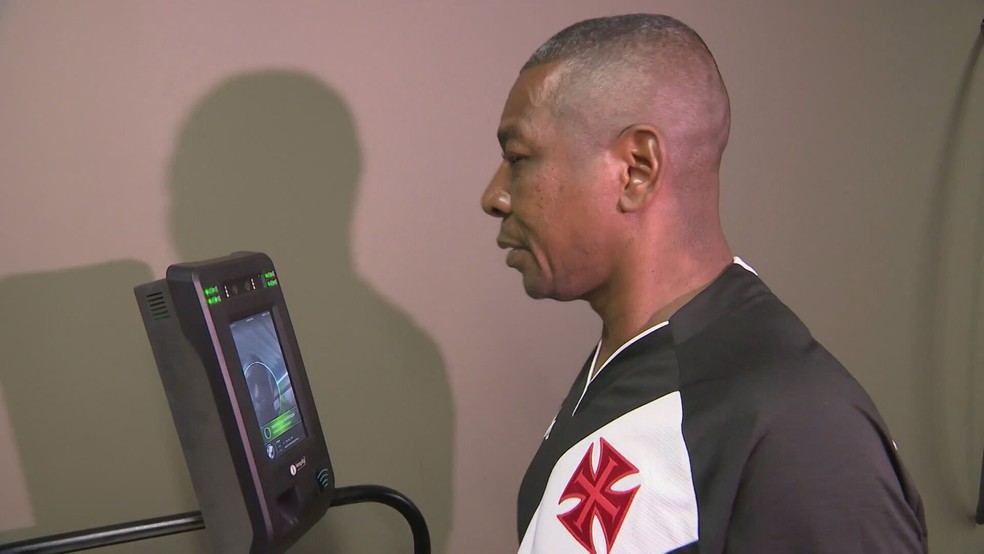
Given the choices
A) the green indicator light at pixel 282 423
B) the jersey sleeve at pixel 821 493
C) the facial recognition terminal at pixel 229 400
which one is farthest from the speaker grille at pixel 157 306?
the jersey sleeve at pixel 821 493

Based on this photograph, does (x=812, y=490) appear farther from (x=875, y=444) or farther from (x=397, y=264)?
(x=397, y=264)

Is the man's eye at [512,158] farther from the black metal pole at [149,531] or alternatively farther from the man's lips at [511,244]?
the black metal pole at [149,531]

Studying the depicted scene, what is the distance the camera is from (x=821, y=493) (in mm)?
791

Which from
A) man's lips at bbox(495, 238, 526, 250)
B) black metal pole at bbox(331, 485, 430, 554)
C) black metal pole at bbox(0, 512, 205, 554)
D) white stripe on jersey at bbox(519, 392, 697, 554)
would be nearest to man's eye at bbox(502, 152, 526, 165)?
man's lips at bbox(495, 238, 526, 250)

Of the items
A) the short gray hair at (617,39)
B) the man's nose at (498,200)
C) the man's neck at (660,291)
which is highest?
the short gray hair at (617,39)

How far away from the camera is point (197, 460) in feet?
3.59

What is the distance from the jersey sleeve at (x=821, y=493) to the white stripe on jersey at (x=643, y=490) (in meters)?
0.06

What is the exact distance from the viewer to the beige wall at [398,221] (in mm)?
1530

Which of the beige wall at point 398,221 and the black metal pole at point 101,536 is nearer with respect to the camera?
the black metal pole at point 101,536

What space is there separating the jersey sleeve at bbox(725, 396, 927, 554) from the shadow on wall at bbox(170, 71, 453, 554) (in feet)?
3.67

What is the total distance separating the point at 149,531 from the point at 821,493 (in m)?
1.06

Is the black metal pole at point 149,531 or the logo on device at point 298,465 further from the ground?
the logo on device at point 298,465

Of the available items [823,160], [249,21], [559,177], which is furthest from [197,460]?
[823,160]

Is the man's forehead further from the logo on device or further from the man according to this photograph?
the logo on device
